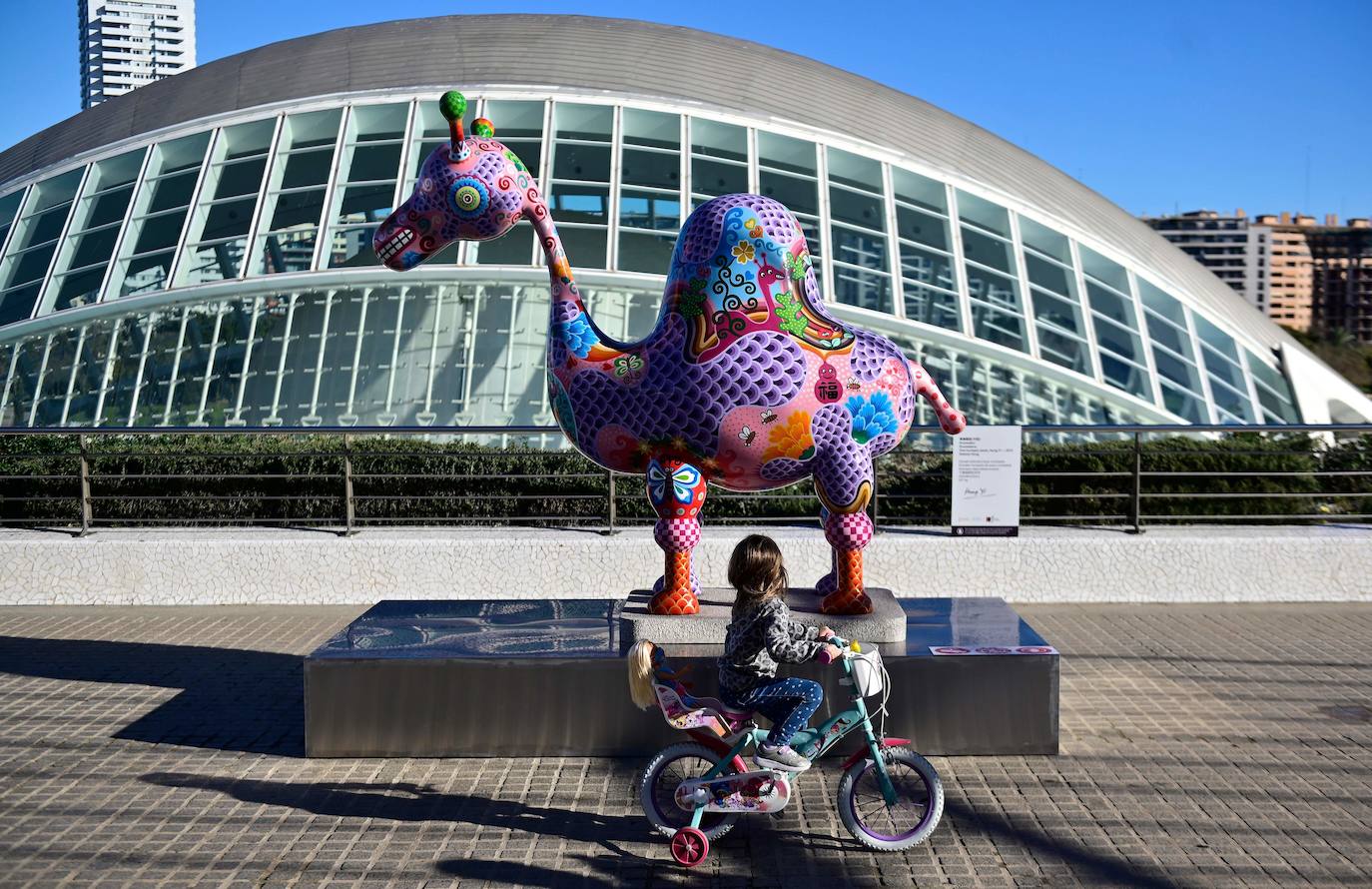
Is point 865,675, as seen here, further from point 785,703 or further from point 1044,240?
point 1044,240

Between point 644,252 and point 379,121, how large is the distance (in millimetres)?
4645

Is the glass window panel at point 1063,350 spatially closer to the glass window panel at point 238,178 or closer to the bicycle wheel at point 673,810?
the glass window panel at point 238,178

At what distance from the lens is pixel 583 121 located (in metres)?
18.3

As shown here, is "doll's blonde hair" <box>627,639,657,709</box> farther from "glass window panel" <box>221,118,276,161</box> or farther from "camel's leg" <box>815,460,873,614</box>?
"glass window panel" <box>221,118,276,161</box>

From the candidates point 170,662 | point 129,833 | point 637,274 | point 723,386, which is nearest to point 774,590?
point 723,386

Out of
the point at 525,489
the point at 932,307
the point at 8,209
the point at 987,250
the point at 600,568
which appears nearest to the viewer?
the point at 600,568

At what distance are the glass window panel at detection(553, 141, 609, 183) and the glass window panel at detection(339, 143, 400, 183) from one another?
7.35 feet

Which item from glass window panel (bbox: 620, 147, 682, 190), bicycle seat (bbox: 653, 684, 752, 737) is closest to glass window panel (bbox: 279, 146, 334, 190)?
glass window panel (bbox: 620, 147, 682, 190)

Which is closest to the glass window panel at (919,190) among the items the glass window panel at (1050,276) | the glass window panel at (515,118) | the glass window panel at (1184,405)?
the glass window panel at (1050,276)

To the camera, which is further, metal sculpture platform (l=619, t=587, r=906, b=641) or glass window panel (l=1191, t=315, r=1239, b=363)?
glass window panel (l=1191, t=315, r=1239, b=363)

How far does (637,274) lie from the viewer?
16.5 m

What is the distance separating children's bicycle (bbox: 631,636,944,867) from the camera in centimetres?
536

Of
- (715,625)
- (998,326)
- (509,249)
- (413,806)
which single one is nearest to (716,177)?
(509,249)

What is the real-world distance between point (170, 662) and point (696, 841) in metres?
5.13
